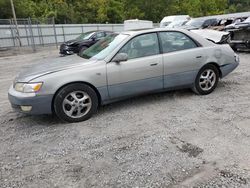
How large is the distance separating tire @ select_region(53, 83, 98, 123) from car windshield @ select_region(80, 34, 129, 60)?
704mm

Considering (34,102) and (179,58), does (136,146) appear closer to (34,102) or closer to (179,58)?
(34,102)

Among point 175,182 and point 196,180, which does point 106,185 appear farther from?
point 196,180

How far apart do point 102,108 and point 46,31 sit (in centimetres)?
1999

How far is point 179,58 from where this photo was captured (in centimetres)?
498

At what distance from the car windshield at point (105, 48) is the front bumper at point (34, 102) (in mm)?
1190

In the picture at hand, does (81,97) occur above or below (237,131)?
above

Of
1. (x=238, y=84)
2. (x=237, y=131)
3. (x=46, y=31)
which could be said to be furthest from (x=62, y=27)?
(x=237, y=131)

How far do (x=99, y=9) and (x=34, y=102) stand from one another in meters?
43.0

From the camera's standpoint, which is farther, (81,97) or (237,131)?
(81,97)

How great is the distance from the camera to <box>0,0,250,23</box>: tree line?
3703cm

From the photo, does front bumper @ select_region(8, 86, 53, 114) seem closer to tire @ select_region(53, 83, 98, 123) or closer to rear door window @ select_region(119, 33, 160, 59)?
tire @ select_region(53, 83, 98, 123)

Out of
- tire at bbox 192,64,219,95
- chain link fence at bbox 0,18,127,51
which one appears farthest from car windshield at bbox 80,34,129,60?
chain link fence at bbox 0,18,127,51

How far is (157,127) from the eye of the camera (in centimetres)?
399

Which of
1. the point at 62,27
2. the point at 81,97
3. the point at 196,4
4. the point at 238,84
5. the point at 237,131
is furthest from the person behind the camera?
the point at 196,4
